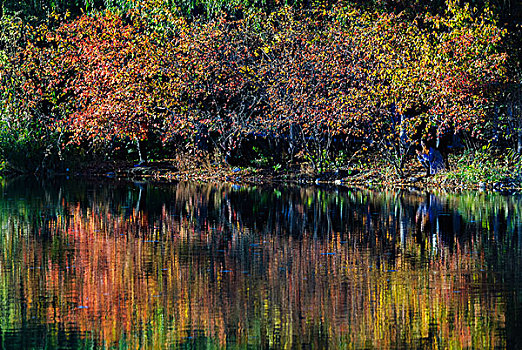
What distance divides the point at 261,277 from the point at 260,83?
18.9m

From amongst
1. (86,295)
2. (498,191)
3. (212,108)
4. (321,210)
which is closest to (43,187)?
(212,108)

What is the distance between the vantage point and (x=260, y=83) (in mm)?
28328

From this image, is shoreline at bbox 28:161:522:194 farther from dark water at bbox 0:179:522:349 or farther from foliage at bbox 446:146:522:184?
dark water at bbox 0:179:522:349

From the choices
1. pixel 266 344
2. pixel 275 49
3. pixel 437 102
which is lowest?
pixel 266 344

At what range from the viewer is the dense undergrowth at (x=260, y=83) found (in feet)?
80.6

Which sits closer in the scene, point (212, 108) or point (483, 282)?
point (483, 282)

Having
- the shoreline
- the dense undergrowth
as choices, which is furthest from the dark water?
the dense undergrowth

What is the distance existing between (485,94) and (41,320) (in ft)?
61.0

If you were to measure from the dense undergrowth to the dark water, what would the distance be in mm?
7007

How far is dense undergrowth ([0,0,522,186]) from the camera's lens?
24.6 meters

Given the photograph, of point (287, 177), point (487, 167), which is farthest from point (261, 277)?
point (287, 177)

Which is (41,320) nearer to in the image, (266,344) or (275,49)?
(266,344)

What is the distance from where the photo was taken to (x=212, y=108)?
1209 inches

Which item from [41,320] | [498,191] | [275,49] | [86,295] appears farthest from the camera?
[275,49]
